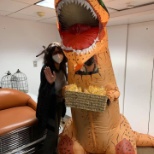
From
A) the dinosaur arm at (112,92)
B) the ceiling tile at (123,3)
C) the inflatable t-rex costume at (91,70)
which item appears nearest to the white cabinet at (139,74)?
the ceiling tile at (123,3)

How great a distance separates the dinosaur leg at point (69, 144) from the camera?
137cm

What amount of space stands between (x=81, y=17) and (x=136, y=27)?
191 centimetres

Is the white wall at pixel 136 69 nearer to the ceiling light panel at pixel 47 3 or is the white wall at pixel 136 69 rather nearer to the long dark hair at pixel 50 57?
the ceiling light panel at pixel 47 3

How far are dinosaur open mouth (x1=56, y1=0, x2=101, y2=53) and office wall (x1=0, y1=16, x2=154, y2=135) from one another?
179 centimetres

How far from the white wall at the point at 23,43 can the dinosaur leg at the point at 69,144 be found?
2011 mm

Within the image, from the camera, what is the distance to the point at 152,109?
2.77 metres

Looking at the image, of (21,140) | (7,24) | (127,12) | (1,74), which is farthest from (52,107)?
(7,24)

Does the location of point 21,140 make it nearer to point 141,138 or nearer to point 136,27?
point 141,138

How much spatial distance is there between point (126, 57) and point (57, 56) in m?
1.91

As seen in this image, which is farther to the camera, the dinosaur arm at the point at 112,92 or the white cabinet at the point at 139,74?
the white cabinet at the point at 139,74

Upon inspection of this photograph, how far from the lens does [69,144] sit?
4.62 ft

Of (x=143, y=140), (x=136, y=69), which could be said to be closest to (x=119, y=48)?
(x=136, y=69)

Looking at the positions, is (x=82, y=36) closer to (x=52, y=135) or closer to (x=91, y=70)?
(x=91, y=70)

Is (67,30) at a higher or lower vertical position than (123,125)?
higher
